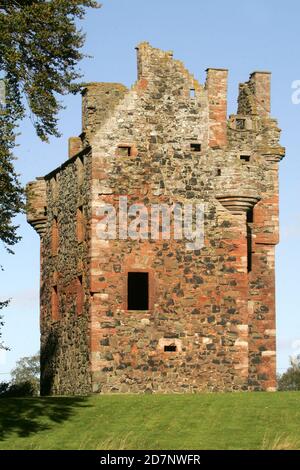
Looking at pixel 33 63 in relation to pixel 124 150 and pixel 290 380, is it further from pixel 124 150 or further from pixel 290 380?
pixel 290 380

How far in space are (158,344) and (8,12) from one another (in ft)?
42.9

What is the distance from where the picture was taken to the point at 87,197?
46.3 m

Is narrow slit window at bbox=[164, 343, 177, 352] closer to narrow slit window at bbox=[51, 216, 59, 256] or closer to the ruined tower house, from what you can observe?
the ruined tower house

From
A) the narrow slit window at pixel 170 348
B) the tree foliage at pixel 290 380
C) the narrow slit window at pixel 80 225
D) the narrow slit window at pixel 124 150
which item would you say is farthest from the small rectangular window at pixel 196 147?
the tree foliage at pixel 290 380

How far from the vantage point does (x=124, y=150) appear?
1827 inches

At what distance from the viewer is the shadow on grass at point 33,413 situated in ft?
116

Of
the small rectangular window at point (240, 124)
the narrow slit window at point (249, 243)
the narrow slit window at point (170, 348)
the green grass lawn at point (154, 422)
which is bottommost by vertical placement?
the green grass lawn at point (154, 422)

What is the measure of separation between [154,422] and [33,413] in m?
4.10

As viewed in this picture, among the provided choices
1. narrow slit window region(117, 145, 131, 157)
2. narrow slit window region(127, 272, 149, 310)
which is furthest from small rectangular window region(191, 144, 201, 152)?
narrow slit window region(127, 272, 149, 310)

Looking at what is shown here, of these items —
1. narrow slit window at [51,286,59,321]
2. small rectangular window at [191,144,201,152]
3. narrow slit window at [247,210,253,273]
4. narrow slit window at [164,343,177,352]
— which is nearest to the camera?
narrow slit window at [164,343,177,352]

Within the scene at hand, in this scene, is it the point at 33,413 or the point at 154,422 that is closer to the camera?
the point at 154,422

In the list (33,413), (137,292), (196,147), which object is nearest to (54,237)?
(137,292)

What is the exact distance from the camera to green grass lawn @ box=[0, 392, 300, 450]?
32.2 metres

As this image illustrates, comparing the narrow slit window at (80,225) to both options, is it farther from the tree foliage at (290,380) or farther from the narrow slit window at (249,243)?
the tree foliage at (290,380)
